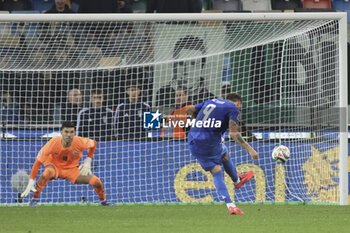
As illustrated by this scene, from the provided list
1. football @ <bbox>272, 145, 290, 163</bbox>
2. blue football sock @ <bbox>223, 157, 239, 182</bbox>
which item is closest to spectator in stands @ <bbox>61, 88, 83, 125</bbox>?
blue football sock @ <bbox>223, 157, 239, 182</bbox>

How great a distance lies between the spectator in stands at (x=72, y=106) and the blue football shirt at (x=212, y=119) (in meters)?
3.08

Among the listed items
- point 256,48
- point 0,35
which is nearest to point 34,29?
point 0,35

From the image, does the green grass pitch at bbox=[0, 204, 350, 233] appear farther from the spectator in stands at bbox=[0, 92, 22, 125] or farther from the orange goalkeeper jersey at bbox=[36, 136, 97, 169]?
the spectator in stands at bbox=[0, 92, 22, 125]

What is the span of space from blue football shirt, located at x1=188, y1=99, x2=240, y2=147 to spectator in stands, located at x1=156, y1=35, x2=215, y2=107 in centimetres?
242

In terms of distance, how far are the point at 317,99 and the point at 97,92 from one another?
3.43m

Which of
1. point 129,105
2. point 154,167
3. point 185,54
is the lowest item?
point 154,167

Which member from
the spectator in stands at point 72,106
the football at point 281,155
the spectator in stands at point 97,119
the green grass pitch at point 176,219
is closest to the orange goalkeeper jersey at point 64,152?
the spectator in stands at point 97,119

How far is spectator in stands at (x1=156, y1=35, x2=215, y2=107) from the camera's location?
41.1ft

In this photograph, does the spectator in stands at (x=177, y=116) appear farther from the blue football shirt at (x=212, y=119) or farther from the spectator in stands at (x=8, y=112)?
the spectator in stands at (x=8, y=112)

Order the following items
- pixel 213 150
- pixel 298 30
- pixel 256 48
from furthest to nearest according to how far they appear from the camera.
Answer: pixel 256 48 < pixel 298 30 < pixel 213 150

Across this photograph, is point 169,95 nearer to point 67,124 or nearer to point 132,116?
point 132,116

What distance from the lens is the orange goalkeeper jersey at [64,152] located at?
38.9 ft

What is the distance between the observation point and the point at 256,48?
1265 centimetres

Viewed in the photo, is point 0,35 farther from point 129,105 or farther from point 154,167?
point 154,167
